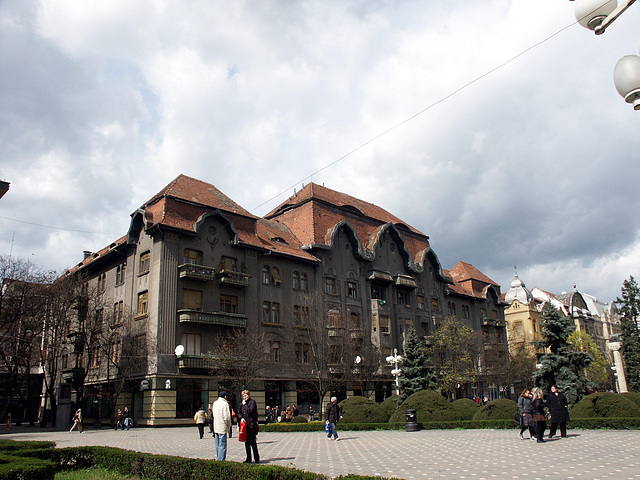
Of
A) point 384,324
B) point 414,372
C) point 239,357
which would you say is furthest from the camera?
point 384,324

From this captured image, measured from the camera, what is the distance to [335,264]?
160 ft

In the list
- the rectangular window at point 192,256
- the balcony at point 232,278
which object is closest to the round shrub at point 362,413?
the balcony at point 232,278

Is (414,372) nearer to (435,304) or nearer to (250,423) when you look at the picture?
(435,304)

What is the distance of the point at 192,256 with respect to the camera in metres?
39.3

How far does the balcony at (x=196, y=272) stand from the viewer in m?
37.6

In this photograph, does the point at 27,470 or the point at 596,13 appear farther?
the point at 27,470

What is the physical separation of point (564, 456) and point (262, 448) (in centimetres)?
994

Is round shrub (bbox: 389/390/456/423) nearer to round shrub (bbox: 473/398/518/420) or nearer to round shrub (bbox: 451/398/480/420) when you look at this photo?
round shrub (bbox: 451/398/480/420)

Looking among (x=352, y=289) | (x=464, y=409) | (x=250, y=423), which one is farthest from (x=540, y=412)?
(x=352, y=289)

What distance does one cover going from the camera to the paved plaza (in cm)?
1105

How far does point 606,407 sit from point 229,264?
89.3 ft

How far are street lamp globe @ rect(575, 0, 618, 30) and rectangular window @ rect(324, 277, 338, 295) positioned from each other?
4076 cm

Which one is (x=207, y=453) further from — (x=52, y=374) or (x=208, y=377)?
(x=52, y=374)

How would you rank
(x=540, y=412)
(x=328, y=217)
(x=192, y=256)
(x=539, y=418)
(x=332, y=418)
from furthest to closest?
1. (x=328, y=217)
2. (x=192, y=256)
3. (x=332, y=418)
4. (x=540, y=412)
5. (x=539, y=418)
